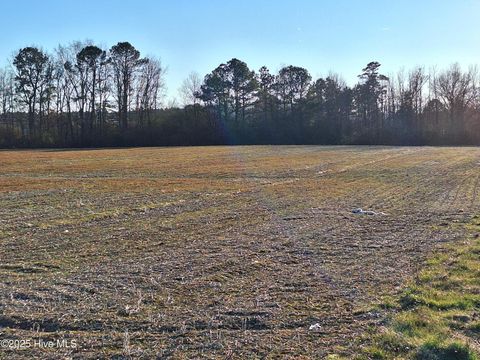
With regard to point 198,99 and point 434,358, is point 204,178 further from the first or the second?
point 198,99

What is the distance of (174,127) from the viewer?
8238cm

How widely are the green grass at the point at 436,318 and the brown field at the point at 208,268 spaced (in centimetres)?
24

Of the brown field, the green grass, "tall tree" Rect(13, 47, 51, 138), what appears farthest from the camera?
"tall tree" Rect(13, 47, 51, 138)

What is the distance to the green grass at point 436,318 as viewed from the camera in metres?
3.97

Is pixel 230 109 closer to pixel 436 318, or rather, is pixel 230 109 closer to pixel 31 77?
pixel 31 77

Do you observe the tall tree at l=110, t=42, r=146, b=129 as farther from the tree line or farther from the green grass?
the green grass

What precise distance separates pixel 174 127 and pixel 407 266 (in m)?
77.9

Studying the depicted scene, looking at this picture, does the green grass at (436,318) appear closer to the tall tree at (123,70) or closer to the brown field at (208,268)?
the brown field at (208,268)

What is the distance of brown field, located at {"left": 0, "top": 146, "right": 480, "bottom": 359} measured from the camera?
4344 mm

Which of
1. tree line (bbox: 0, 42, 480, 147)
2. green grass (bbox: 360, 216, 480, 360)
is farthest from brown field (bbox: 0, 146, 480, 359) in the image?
tree line (bbox: 0, 42, 480, 147)

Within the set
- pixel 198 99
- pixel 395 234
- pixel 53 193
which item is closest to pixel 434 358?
pixel 395 234

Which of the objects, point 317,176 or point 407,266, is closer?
point 407,266

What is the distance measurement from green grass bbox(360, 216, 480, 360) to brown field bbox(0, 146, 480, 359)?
243 mm

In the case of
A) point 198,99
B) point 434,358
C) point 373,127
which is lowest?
point 434,358
